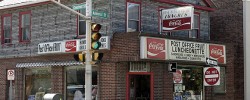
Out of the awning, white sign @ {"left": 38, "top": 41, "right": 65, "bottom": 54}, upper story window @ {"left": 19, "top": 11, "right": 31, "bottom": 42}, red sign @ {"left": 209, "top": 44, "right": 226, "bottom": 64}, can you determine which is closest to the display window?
red sign @ {"left": 209, "top": 44, "right": 226, "bottom": 64}

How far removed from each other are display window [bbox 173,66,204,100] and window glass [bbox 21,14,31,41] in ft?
28.1

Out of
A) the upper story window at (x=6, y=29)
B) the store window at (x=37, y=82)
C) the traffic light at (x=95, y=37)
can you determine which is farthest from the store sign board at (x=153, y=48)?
the upper story window at (x=6, y=29)

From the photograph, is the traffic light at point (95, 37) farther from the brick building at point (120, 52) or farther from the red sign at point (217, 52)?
the red sign at point (217, 52)

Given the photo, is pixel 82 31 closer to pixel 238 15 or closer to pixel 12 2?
pixel 12 2

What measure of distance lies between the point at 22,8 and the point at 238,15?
12.7m

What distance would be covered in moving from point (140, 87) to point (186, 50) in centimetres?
293

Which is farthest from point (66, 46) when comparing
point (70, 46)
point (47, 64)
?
point (47, 64)

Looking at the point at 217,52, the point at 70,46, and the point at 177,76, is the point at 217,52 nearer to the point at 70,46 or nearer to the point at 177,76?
the point at 177,76

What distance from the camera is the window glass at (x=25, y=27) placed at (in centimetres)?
2639

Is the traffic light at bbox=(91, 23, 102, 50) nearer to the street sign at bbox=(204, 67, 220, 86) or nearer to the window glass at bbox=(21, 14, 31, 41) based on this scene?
the street sign at bbox=(204, 67, 220, 86)

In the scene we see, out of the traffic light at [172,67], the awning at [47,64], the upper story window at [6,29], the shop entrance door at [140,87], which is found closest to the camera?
the shop entrance door at [140,87]

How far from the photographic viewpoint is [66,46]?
23562 mm

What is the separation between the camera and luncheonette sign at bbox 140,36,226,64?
70.2 ft

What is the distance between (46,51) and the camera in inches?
963
